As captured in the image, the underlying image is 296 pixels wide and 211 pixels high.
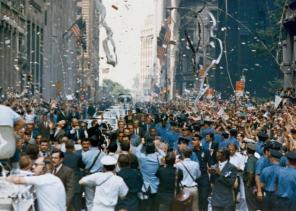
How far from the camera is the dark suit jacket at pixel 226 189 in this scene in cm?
1521

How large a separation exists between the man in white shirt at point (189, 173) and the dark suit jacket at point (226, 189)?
1.85ft

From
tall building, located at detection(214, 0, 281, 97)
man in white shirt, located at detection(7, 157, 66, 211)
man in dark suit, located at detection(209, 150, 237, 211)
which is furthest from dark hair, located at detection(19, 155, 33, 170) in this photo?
tall building, located at detection(214, 0, 281, 97)

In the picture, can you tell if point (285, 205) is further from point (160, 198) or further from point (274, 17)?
point (274, 17)

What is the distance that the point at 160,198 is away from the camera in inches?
619

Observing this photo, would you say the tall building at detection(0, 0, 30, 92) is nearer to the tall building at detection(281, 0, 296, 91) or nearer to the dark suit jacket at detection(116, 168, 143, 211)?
the tall building at detection(281, 0, 296, 91)

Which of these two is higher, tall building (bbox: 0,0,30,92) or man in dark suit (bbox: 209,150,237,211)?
tall building (bbox: 0,0,30,92)

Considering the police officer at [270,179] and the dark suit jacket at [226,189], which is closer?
the police officer at [270,179]

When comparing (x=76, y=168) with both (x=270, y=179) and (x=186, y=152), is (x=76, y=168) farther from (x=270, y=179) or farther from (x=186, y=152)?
(x=270, y=179)

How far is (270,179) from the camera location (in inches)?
572

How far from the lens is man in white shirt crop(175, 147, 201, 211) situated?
15734mm

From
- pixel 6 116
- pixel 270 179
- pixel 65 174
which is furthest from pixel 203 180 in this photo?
pixel 6 116

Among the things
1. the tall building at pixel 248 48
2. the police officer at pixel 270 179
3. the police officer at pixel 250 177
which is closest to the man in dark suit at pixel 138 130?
the police officer at pixel 250 177

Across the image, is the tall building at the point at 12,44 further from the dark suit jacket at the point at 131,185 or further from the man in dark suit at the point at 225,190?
the dark suit jacket at the point at 131,185

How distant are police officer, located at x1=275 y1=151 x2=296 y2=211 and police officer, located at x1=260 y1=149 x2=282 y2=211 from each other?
291 millimetres
